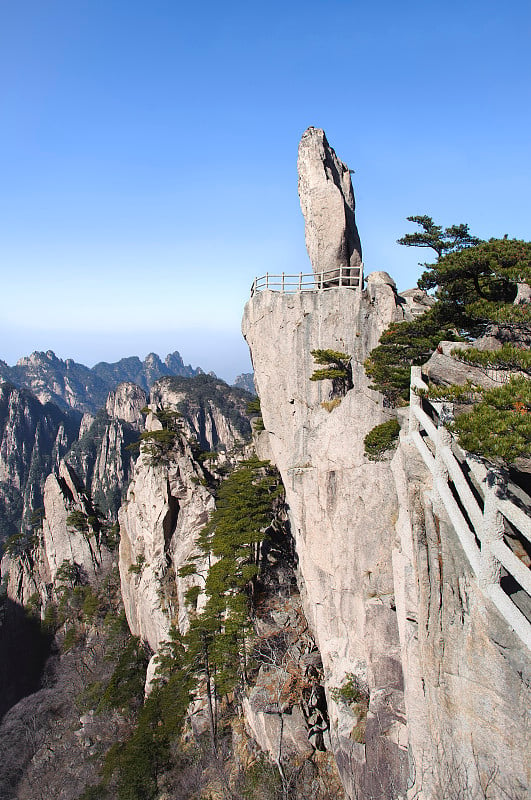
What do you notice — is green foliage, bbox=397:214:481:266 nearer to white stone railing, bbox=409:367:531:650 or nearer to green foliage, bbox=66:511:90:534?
white stone railing, bbox=409:367:531:650

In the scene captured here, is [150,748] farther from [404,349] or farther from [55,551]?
[55,551]

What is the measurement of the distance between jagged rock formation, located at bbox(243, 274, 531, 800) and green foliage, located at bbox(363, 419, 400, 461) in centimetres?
73

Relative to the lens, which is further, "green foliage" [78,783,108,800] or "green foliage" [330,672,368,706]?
"green foliage" [78,783,108,800]

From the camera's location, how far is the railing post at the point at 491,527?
26.7 feet

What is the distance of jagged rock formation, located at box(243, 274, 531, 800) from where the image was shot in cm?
891

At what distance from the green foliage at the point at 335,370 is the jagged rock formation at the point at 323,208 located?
531 centimetres

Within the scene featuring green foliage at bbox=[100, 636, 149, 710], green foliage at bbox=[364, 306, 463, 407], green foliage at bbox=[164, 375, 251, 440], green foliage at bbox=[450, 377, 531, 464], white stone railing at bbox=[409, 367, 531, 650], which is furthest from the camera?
green foliage at bbox=[164, 375, 251, 440]

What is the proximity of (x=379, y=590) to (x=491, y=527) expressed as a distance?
10850 mm

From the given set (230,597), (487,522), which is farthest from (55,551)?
(487,522)

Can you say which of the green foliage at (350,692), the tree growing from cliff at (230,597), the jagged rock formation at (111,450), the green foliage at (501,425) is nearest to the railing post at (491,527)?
the green foliage at (501,425)

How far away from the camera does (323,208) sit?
23406 millimetres

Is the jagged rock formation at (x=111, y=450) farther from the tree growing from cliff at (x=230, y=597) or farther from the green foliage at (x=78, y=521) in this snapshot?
the tree growing from cliff at (x=230, y=597)

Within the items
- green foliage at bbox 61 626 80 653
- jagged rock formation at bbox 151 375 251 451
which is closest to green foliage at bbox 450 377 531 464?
green foliage at bbox 61 626 80 653

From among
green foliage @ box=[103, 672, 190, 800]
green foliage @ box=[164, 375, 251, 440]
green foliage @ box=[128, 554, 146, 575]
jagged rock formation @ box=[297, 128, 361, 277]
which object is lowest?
green foliage @ box=[103, 672, 190, 800]
